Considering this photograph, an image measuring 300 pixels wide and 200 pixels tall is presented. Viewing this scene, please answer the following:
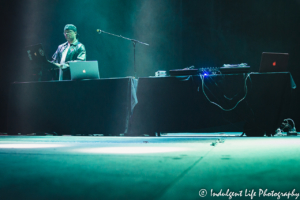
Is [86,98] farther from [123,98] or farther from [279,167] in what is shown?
[279,167]

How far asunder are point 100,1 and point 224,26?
2.35 metres

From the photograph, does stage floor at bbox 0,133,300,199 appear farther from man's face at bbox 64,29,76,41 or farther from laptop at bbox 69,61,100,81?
man's face at bbox 64,29,76,41

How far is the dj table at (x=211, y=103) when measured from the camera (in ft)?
9.84

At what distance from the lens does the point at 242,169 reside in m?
0.98

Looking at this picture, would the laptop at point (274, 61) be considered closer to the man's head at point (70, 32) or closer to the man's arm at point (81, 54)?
the man's arm at point (81, 54)

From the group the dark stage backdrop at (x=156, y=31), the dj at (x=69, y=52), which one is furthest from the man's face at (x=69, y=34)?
the dark stage backdrop at (x=156, y=31)

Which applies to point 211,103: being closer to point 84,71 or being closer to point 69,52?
point 84,71

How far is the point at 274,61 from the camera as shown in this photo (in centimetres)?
302

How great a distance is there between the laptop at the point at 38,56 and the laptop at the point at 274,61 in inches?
99.7

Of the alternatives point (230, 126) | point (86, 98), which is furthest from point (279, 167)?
point (86, 98)

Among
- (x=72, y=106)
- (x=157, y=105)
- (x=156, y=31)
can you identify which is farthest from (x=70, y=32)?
(x=157, y=105)

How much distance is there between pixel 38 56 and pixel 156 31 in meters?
2.23

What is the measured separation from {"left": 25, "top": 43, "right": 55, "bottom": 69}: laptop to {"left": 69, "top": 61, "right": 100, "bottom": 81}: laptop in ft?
1.19

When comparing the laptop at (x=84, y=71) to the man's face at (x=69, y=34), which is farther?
the man's face at (x=69, y=34)
